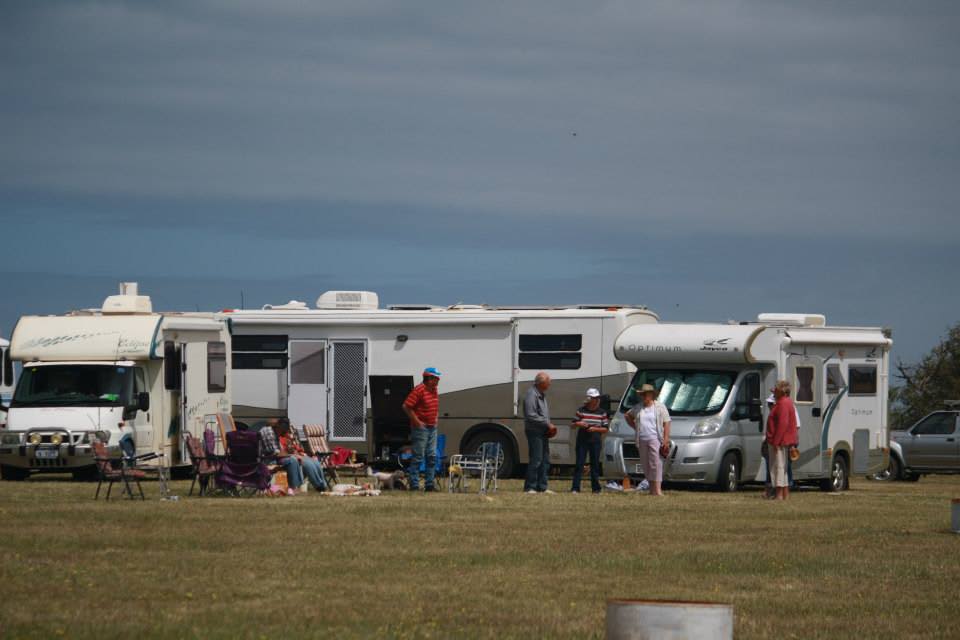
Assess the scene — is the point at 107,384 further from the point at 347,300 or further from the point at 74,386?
the point at 347,300

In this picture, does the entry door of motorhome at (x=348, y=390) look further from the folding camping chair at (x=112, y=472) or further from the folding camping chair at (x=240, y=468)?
the folding camping chair at (x=112, y=472)

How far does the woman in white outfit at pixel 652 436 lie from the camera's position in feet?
69.7

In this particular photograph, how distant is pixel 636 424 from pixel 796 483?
15.9 feet

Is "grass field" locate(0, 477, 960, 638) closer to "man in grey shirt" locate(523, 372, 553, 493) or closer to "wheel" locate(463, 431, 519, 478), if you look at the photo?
"man in grey shirt" locate(523, 372, 553, 493)

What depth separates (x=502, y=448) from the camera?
25.7 meters

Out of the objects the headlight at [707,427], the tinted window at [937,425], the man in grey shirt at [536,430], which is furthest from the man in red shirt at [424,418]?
the tinted window at [937,425]

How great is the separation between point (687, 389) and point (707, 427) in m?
0.88

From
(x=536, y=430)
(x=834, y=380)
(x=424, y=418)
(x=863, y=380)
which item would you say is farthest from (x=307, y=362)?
(x=863, y=380)

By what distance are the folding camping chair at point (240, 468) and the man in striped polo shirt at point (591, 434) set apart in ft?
14.9

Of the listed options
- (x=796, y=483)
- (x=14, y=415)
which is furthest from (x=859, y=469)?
(x=14, y=415)

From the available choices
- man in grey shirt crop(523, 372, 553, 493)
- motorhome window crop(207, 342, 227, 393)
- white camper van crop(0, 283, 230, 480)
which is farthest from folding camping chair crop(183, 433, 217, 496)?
motorhome window crop(207, 342, 227, 393)

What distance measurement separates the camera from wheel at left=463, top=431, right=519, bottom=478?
2556cm

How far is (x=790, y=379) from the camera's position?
941 inches

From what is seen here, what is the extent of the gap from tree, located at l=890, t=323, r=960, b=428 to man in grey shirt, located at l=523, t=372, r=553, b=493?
2654 centimetres
